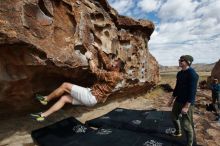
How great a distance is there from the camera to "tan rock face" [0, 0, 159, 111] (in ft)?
20.5

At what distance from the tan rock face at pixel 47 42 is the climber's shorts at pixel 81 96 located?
982 millimetres

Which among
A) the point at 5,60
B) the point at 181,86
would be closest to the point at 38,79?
the point at 5,60

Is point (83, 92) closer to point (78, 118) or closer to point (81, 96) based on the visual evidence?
point (81, 96)

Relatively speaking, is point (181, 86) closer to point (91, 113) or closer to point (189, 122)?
point (189, 122)

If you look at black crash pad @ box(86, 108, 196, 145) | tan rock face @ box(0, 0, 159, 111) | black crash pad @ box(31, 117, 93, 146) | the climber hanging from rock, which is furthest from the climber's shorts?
black crash pad @ box(86, 108, 196, 145)

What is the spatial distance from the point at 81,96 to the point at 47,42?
1640mm

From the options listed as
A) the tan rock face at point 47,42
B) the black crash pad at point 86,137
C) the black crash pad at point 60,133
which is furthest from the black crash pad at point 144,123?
the tan rock face at point 47,42

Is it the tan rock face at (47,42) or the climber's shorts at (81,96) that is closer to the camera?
the tan rock face at (47,42)

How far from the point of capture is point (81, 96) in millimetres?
6766

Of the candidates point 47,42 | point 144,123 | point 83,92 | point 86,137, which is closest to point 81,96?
point 83,92

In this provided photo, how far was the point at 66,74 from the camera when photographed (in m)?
8.02

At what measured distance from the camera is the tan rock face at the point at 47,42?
20.5 feet

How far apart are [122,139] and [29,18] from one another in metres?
3.67

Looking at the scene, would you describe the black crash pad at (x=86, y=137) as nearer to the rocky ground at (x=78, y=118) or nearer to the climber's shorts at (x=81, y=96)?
the rocky ground at (x=78, y=118)
